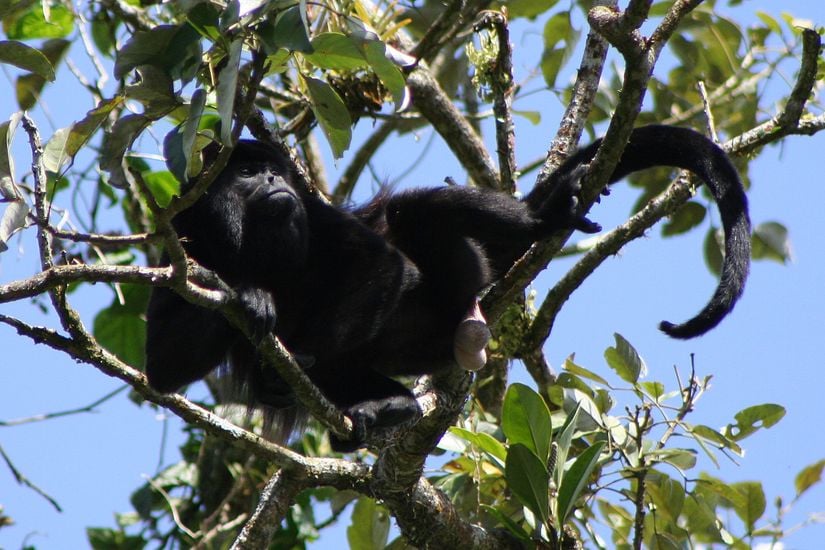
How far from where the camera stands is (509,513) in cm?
349

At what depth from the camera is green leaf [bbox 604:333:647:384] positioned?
3365 millimetres

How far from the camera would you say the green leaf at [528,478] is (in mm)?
2994

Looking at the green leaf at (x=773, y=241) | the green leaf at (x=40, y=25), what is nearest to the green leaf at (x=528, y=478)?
the green leaf at (x=773, y=241)

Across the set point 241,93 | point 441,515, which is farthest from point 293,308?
point 241,93

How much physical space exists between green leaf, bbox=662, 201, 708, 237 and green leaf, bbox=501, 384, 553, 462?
1.66 metres

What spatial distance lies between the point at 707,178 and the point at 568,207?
1.62 feet

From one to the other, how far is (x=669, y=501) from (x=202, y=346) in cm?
175

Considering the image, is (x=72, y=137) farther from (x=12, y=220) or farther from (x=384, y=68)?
(x=384, y=68)

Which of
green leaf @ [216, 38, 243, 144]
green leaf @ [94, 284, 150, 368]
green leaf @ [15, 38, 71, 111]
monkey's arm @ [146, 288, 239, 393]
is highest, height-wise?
green leaf @ [15, 38, 71, 111]

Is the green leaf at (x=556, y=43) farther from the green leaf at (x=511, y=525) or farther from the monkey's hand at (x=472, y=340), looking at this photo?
the green leaf at (x=511, y=525)

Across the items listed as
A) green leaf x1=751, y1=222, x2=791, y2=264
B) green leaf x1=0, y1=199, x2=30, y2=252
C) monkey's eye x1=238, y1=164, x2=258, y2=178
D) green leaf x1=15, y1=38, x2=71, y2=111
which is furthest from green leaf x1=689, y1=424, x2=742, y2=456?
green leaf x1=15, y1=38, x2=71, y2=111

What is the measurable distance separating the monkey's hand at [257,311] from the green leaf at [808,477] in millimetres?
2145

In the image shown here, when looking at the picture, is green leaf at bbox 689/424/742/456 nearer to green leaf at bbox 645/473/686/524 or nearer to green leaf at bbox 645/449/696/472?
green leaf at bbox 645/449/696/472

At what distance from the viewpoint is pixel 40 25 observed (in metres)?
4.17
